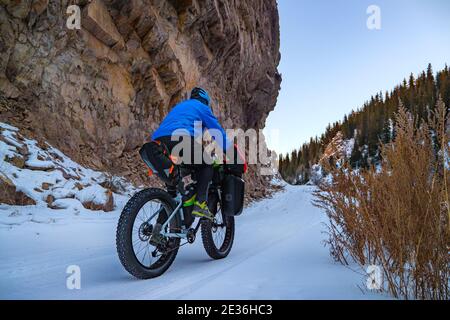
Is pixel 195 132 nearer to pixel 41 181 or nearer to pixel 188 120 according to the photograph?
pixel 188 120

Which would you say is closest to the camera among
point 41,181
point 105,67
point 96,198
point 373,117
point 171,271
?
point 171,271

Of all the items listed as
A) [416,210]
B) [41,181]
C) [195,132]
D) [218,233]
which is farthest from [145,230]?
[41,181]

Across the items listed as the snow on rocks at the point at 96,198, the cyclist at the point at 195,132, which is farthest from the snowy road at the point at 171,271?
the snow on rocks at the point at 96,198

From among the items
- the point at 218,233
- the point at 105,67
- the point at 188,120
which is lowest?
the point at 218,233

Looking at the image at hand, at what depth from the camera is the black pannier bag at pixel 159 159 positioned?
2.66 m

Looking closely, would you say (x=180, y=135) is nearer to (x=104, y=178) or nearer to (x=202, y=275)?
(x=202, y=275)

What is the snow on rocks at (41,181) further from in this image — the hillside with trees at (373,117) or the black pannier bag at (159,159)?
the hillside with trees at (373,117)

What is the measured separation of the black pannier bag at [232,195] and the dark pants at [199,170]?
1.07ft

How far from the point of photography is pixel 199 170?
309cm

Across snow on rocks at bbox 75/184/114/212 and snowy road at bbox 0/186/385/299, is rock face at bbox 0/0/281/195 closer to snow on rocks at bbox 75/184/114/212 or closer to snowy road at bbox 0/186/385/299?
snow on rocks at bbox 75/184/114/212

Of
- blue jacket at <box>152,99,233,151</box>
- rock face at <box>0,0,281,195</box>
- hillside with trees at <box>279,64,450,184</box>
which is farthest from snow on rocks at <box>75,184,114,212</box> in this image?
hillside with trees at <box>279,64,450,184</box>

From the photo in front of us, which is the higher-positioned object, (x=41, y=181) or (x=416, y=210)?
(x=41, y=181)

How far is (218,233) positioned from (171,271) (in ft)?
3.79

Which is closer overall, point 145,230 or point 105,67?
point 145,230
